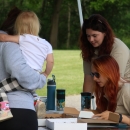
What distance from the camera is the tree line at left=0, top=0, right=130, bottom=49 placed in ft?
84.2

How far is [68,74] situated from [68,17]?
14.4 meters

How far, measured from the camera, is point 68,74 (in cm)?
1466

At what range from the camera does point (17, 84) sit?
2.49 m

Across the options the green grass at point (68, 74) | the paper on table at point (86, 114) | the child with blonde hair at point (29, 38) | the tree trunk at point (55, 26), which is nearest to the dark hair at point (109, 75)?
the paper on table at point (86, 114)

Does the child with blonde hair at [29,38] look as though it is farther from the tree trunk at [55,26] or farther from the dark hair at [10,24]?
the tree trunk at [55,26]

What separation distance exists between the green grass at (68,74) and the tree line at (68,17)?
705 centimetres

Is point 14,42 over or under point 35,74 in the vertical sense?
over

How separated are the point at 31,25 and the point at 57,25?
24.2m

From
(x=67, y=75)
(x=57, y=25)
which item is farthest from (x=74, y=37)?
(x=67, y=75)

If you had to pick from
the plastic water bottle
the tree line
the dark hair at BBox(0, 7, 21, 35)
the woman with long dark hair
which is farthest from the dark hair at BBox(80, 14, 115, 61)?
the tree line

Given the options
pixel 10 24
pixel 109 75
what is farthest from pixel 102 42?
pixel 10 24

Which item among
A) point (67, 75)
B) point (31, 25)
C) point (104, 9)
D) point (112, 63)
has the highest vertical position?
point (104, 9)

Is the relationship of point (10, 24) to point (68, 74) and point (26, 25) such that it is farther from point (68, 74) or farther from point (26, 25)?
point (68, 74)

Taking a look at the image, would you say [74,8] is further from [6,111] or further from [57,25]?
[6,111]
